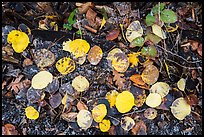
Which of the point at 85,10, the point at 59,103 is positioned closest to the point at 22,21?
the point at 85,10

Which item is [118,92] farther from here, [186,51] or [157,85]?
[186,51]

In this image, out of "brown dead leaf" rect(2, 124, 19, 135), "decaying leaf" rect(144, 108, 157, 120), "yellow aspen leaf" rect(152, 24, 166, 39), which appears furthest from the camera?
"yellow aspen leaf" rect(152, 24, 166, 39)

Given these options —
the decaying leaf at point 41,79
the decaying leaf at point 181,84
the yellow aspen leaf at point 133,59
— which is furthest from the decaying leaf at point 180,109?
the decaying leaf at point 41,79

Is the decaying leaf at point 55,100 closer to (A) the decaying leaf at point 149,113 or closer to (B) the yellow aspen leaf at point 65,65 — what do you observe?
(B) the yellow aspen leaf at point 65,65

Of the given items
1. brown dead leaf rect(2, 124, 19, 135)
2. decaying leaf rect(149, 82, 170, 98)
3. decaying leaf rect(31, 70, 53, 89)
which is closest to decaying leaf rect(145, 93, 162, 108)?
decaying leaf rect(149, 82, 170, 98)

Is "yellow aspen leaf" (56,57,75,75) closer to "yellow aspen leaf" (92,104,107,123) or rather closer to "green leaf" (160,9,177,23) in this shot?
"yellow aspen leaf" (92,104,107,123)
